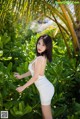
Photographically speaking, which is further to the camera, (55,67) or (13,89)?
(55,67)

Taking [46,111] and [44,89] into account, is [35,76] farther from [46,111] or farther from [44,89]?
[46,111]

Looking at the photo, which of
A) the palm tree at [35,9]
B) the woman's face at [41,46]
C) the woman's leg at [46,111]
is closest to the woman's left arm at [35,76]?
the woman's face at [41,46]

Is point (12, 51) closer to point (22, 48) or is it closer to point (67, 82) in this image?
point (22, 48)

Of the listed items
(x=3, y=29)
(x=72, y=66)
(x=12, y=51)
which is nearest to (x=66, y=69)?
(x=72, y=66)

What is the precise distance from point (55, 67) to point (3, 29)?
239 cm

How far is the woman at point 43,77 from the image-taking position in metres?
3.97

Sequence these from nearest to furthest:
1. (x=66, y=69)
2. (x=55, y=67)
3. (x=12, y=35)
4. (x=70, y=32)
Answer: (x=55, y=67) < (x=66, y=69) < (x=70, y=32) < (x=12, y=35)

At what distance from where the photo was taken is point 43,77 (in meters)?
4.03

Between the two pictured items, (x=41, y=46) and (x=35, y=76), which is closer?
(x=35, y=76)

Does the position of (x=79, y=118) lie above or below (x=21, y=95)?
below

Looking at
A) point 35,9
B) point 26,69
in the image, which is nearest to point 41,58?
point 26,69

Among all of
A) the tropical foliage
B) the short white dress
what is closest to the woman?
the short white dress

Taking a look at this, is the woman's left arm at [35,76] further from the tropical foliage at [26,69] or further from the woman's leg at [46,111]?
the woman's leg at [46,111]

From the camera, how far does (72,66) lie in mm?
5719
